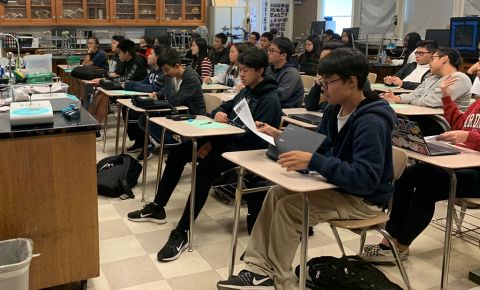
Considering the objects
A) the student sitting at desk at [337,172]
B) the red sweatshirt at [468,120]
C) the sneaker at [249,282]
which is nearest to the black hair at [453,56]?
the red sweatshirt at [468,120]

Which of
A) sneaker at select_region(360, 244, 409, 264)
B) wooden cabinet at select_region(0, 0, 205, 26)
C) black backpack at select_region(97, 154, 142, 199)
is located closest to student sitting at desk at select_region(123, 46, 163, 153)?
black backpack at select_region(97, 154, 142, 199)

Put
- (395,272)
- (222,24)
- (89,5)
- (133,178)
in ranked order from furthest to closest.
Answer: (222,24)
(89,5)
(133,178)
(395,272)

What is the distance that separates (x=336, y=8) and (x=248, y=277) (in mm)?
8781

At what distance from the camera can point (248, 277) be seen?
2.19 m

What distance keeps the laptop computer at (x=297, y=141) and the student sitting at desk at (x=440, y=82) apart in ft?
6.80

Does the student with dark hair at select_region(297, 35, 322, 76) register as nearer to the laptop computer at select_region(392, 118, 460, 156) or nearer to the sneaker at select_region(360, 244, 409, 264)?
the sneaker at select_region(360, 244, 409, 264)

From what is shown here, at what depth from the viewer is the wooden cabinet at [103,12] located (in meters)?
8.29

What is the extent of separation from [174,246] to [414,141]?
1420 mm

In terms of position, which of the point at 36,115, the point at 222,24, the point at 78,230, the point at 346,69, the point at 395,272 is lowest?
the point at 395,272

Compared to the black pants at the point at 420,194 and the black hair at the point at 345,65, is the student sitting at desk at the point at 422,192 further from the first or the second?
the black hair at the point at 345,65

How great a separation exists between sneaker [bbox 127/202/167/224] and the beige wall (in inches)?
315

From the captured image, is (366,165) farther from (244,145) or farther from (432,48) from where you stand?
(432,48)

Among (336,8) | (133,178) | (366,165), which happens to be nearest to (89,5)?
(336,8)

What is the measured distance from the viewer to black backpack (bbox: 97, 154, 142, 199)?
3.74m
